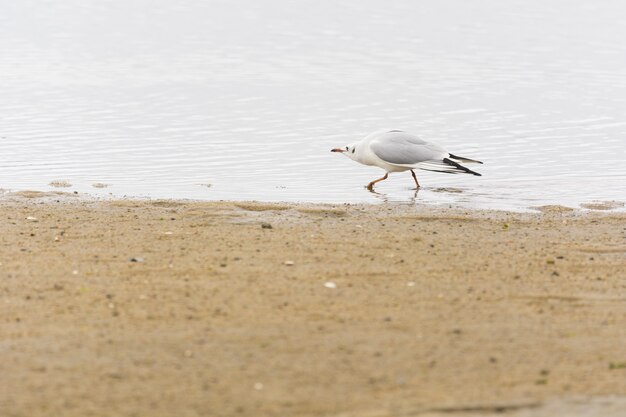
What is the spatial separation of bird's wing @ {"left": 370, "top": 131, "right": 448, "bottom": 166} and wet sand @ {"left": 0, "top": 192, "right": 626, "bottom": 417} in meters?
A: 2.62

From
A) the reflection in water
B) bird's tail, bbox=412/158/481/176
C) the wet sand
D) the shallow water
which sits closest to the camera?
the wet sand

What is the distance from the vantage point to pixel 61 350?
6.29 meters

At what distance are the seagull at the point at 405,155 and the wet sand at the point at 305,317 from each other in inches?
102

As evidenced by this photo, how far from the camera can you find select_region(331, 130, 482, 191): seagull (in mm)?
12859

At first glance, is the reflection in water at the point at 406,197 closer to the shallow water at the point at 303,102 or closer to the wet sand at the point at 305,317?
the shallow water at the point at 303,102

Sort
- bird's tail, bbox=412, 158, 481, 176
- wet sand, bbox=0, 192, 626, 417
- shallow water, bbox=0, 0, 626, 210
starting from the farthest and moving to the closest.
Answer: shallow water, bbox=0, 0, 626, 210 < bird's tail, bbox=412, 158, 481, 176 < wet sand, bbox=0, 192, 626, 417

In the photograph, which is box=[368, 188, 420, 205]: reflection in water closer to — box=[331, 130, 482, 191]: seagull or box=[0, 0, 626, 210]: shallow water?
box=[0, 0, 626, 210]: shallow water

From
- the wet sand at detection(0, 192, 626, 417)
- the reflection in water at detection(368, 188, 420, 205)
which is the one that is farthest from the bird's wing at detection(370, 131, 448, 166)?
the wet sand at detection(0, 192, 626, 417)

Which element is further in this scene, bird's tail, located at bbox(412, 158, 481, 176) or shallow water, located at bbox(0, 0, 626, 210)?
shallow water, located at bbox(0, 0, 626, 210)

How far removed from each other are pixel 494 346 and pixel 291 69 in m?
17.7

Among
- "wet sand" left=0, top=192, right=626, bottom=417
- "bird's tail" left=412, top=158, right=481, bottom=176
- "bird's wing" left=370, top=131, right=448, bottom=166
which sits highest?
"bird's wing" left=370, top=131, right=448, bottom=166

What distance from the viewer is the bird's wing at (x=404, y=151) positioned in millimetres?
12859

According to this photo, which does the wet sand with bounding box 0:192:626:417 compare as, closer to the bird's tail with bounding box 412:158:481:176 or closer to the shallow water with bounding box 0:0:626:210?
the bird's tail with bounding box 412:158:481:176

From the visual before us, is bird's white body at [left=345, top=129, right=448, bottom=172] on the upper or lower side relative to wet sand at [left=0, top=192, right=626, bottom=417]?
upper
